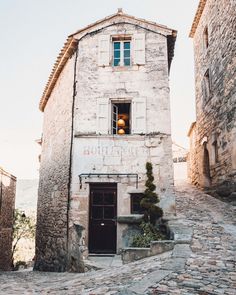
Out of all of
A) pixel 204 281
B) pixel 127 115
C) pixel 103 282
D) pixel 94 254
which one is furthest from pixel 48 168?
pixel 204 281

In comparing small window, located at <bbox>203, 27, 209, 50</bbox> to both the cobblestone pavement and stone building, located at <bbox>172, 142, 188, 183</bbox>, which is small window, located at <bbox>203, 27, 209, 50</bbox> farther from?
stone building, located at <bbox>172, 142, 188, 183</bbox>

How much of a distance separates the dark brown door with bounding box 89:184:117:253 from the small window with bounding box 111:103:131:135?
6.59ft

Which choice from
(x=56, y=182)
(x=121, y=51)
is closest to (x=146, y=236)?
(x=56, y=182)

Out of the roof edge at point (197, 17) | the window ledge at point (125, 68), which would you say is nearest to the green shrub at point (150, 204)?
the window ledge at point (125, 68)

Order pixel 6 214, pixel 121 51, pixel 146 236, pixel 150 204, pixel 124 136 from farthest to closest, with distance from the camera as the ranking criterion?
pixel 6 214
pixel 121 51
pixel 124 136
pixel 150 204
pixel 146 236

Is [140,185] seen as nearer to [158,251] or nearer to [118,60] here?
[158,251]

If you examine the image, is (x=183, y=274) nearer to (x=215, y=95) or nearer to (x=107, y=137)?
(x=107, y=137)

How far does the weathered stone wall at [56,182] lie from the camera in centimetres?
1021

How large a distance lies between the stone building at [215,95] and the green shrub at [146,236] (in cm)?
396

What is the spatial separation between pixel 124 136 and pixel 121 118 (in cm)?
131

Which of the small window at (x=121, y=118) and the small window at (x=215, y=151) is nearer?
the small window at (x=121, y=118)

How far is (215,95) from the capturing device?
13016 millimetres

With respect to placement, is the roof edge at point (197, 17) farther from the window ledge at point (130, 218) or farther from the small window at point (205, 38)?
the window ledge at point (130, 218)

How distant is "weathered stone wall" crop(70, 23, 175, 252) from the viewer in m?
9.52
